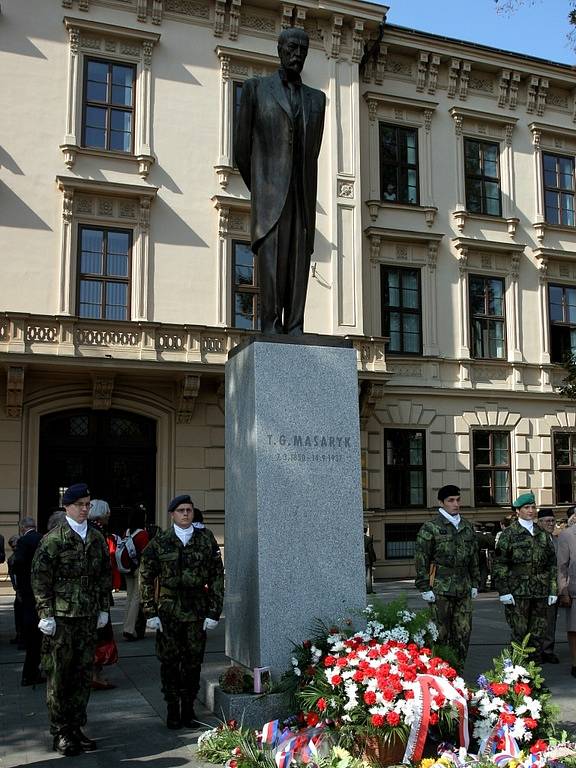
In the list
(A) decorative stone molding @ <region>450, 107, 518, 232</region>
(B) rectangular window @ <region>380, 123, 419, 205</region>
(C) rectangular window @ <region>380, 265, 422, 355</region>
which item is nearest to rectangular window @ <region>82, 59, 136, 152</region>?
(B) rectangular window @ <region>380, 123, 419, 205</region>

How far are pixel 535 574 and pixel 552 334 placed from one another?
1643 centimetres

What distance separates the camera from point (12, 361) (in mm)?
16625

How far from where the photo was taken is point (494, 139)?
23.7 m

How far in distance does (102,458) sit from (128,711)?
11.7 m

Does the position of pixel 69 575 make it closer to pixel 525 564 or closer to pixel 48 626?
pixel 48 626

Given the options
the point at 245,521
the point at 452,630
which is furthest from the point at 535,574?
the point at 245,521

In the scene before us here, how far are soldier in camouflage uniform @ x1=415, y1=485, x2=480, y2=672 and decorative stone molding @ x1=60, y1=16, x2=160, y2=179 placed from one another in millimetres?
13620

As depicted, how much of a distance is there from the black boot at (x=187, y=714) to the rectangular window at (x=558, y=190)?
69.3 feet

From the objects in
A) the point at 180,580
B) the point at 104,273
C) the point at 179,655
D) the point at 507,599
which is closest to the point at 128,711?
the point at 179,655

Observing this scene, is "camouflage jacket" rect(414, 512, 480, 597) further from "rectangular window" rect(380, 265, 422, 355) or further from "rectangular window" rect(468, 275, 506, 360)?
"rectangular window" rect(468, 275, 506, 360)

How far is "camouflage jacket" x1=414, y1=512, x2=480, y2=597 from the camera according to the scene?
25.8ft

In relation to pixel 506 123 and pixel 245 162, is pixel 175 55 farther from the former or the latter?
pixel 245 162

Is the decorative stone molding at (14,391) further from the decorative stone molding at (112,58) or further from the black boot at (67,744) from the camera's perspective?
the black boot at (67,744)

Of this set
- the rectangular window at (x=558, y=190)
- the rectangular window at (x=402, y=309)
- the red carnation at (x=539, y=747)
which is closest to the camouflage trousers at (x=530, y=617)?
the red carnation at (x=539, y=747)
